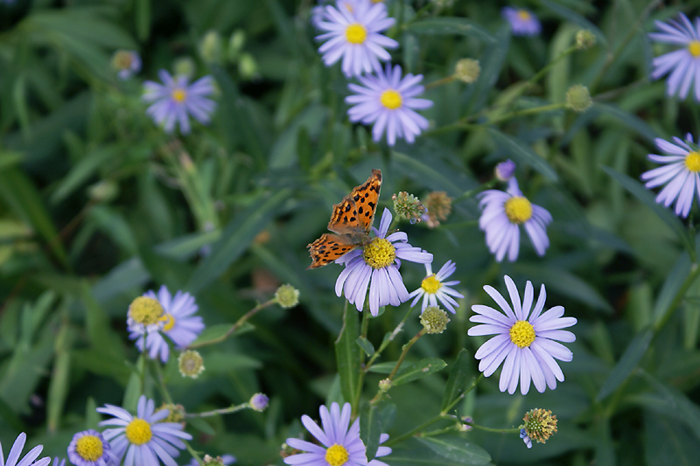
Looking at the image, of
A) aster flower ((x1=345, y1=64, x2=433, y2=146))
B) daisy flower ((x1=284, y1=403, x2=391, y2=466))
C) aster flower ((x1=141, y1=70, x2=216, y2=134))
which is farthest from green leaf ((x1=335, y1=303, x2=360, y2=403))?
aster flower ((x1=141, y1=70, x2=216, y2=134))

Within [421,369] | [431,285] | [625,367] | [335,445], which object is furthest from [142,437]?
[625,367]

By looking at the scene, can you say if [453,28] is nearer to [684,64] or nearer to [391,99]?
[391,99]

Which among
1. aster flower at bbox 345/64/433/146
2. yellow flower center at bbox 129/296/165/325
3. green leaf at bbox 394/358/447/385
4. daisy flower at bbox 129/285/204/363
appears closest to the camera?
green leaf at bbox 394/358/447/385

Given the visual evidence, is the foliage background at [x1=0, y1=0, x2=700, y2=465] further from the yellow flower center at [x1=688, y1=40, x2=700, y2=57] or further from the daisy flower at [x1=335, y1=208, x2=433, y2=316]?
the daisy flower at [x1=335, y1=208, x2=433, y2=316]

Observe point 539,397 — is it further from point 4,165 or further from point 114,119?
point 4,165

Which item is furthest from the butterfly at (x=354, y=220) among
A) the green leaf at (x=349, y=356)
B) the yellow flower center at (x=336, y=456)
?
the yellow flower center at (x=336, y=456)
